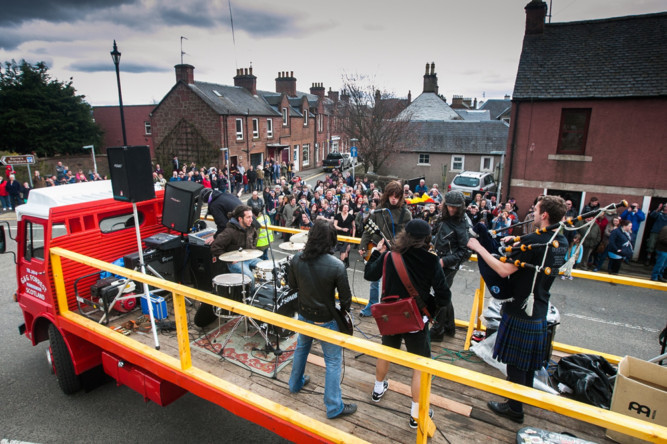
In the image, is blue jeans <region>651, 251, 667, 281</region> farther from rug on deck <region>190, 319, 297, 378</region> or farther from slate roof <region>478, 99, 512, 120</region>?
slate roof <region>478, 99, 512, 120</region>

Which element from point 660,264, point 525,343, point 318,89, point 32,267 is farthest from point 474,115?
point 32,267

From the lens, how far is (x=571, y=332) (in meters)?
Answer: 7.53

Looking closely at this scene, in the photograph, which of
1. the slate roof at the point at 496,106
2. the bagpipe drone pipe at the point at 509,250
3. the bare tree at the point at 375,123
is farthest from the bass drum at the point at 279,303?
the slate roof at the point at 496,106

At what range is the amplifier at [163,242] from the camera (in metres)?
5.65

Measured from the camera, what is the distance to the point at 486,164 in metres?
28.7

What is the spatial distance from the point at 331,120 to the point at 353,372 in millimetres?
46952

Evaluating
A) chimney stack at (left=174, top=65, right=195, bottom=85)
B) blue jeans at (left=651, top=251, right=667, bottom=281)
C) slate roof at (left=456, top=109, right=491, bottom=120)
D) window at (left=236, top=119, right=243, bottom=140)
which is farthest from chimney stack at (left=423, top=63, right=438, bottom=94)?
blue jeans at (left=651, top=251, right=667, bottom=281)

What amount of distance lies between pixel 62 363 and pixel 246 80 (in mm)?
33792

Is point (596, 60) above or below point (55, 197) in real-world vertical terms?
above

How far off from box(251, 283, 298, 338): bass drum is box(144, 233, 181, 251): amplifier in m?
1.64

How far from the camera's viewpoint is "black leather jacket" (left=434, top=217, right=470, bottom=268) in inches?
179

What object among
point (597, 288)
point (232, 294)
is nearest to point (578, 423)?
point (232, 294)

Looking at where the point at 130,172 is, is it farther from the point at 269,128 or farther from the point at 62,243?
the point at 269,128

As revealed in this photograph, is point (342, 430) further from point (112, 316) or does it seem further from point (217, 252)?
point (112, 316)
